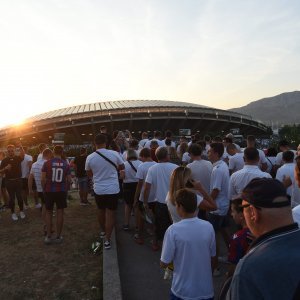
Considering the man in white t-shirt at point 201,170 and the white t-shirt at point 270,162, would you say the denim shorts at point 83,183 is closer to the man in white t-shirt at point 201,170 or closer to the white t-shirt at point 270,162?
the white t-shirt at point 270,162

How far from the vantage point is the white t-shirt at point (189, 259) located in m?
3.27

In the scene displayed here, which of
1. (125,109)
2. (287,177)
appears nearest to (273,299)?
(287,177)

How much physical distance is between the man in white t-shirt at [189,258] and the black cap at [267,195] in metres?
1.62

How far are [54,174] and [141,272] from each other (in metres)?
2.71

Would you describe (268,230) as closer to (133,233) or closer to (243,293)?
(243,293)

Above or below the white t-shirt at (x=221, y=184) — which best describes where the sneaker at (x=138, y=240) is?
below

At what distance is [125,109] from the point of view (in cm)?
5478

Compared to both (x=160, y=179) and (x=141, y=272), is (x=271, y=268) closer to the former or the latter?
(x=160, y=179)

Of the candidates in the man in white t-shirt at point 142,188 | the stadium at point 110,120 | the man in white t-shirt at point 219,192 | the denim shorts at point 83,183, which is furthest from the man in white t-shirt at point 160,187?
the stadium at point 110,120

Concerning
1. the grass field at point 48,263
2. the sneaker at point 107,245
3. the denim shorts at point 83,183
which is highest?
the denim shorts at point 83,183

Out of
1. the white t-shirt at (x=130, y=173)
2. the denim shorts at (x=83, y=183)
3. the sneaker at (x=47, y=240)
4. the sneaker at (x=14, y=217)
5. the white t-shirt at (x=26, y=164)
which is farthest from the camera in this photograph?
the denim shorts at (x=83, y=183)

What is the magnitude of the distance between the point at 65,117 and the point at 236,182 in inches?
2034

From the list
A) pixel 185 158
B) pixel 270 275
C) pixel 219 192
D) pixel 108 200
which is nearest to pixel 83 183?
pixel 185 158

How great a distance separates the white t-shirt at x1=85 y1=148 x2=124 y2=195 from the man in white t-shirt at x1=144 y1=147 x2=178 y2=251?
856 millimetres
